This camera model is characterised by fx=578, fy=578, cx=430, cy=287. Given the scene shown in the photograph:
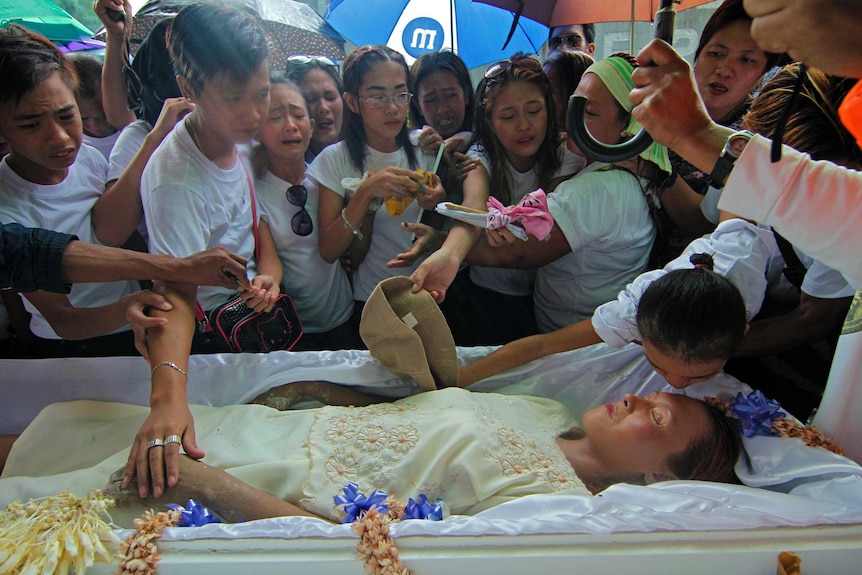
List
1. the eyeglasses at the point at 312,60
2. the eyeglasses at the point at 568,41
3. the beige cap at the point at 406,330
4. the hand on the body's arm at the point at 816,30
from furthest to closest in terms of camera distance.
→ the eyeglasses at the point at 568,41 < the eyeglasses at the point at 312,60 < the beige cap at the point at 406,330 < the hand on the body's arm at the point at 816,30

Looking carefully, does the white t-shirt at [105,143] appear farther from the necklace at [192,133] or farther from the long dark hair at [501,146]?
the long dark hair at [501,146]

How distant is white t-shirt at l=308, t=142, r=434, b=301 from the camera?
1.99 metres

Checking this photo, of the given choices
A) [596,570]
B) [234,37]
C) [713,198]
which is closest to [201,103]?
[234,37]

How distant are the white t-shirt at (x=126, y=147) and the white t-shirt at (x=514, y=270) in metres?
1.06

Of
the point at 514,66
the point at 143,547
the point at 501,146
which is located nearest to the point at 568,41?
the point at 514,66

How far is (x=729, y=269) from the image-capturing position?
5.22 feet

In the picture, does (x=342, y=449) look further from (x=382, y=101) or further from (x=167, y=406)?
(x=382, y=101)

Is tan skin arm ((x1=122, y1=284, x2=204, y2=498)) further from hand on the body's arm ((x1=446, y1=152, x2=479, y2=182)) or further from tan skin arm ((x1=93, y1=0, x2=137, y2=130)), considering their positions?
hand on the body's arm ((x1=446, y1=152, x2=479, y2=182))

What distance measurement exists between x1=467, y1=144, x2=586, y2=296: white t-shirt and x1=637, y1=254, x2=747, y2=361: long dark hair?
68 centimetres

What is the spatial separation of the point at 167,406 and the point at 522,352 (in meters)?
1.09

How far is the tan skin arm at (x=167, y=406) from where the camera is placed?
4.29 feet

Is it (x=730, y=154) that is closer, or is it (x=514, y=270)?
(x=730, y=154)

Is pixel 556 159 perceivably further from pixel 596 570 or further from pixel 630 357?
pixel 596 570

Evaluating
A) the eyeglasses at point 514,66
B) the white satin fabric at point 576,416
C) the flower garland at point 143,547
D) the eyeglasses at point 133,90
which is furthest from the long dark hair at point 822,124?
the eyeglasses at point 133,90
